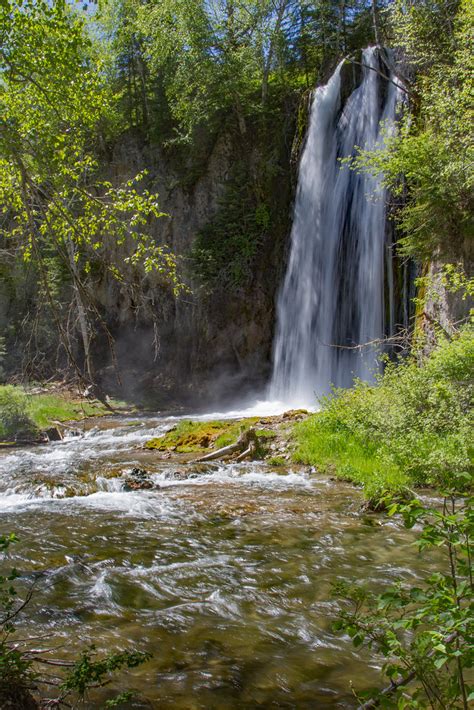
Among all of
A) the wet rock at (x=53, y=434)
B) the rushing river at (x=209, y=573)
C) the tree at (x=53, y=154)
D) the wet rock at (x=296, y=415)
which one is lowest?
the wet rock at (x=53, y=434)

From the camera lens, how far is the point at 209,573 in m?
5.30

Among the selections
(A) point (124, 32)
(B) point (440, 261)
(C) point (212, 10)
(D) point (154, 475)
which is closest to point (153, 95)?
(A) point (124, 32)

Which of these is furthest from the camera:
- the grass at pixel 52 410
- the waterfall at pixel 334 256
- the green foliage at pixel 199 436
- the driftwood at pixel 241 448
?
the grass at pixel 52 410

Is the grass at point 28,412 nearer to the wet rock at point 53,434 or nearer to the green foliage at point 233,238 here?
the wet rock at point 53,434

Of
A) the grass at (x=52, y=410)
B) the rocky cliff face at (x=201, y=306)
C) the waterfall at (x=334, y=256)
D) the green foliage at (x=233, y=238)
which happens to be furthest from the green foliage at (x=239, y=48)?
the grass at (x=52, y=410)

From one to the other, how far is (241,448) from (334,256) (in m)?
9.45

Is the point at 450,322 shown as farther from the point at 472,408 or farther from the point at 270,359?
the point at 270,359

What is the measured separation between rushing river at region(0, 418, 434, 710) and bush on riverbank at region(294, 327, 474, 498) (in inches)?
21.3

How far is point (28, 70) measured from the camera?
4570mm

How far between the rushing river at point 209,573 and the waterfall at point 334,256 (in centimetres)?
870

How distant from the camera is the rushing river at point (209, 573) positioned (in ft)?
11.6

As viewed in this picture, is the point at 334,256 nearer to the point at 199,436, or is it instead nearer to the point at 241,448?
the point at 199,436

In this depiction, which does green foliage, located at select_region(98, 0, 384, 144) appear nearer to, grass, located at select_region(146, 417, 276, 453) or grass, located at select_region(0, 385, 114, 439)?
grass, located at select_region(0, 385, 114, 439)

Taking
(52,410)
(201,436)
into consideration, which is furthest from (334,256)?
(52,410)
